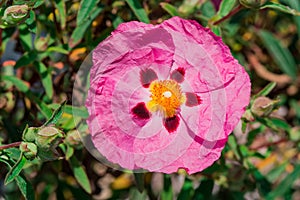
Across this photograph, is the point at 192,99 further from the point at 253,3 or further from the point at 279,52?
the point at 279,52

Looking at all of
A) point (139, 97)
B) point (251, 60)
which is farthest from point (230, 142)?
point (251, 60)

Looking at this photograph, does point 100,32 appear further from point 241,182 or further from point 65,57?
point 241,182

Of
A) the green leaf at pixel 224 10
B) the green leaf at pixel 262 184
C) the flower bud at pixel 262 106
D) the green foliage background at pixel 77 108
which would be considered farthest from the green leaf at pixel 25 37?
the green leaf at pixel 262 184

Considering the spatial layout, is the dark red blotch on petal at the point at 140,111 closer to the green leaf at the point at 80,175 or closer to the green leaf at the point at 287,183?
the green leaf at the point at 80,175

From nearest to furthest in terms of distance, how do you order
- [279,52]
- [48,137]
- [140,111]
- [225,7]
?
[48,137]
[140,111]
[225,7]
[279,52]

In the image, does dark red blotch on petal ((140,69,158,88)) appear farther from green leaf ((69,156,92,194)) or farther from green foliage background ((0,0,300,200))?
green leaf ((69,156,92,194))

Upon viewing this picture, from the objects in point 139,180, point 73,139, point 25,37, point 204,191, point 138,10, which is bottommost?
point 204,191

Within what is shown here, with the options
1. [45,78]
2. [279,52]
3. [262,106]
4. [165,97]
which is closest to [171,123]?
[165,97]
